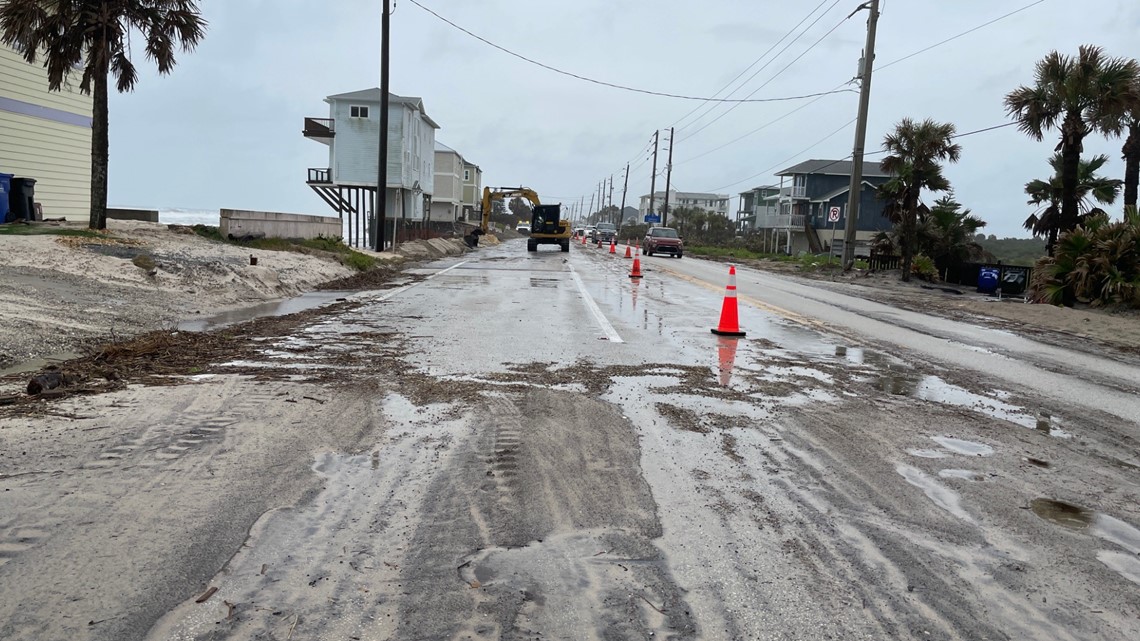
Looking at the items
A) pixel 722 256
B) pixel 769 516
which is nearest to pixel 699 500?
pixel 769 516

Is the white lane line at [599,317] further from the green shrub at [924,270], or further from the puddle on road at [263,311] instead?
the green shrub at [924,270]

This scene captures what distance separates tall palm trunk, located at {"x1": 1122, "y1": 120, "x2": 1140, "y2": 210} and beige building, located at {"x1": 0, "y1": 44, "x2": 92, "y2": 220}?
109 feet

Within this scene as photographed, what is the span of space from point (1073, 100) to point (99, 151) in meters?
24.6

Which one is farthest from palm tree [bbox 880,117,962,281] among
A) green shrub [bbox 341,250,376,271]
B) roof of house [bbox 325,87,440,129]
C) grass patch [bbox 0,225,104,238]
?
roof of house [bbox 325,87,440,129]

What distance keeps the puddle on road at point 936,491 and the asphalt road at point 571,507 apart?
17mm

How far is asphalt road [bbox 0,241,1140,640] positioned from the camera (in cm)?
322

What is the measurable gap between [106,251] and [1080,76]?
2382 centimetres

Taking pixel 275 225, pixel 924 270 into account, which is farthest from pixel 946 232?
pixel 275 225

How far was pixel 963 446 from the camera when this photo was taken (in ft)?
19.1

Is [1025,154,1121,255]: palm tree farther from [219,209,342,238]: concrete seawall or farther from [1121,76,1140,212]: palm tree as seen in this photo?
[219,209,342,238]: concrete seawall

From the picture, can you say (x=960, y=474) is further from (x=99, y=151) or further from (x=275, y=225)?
(x=275, y=225)

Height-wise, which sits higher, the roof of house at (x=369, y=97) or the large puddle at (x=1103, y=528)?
the roof of house at (x=369, y=97)

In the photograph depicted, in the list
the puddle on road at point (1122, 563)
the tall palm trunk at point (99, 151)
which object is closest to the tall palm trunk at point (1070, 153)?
the puddle on road at point (1122, 563)

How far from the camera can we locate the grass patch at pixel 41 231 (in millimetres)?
15594
